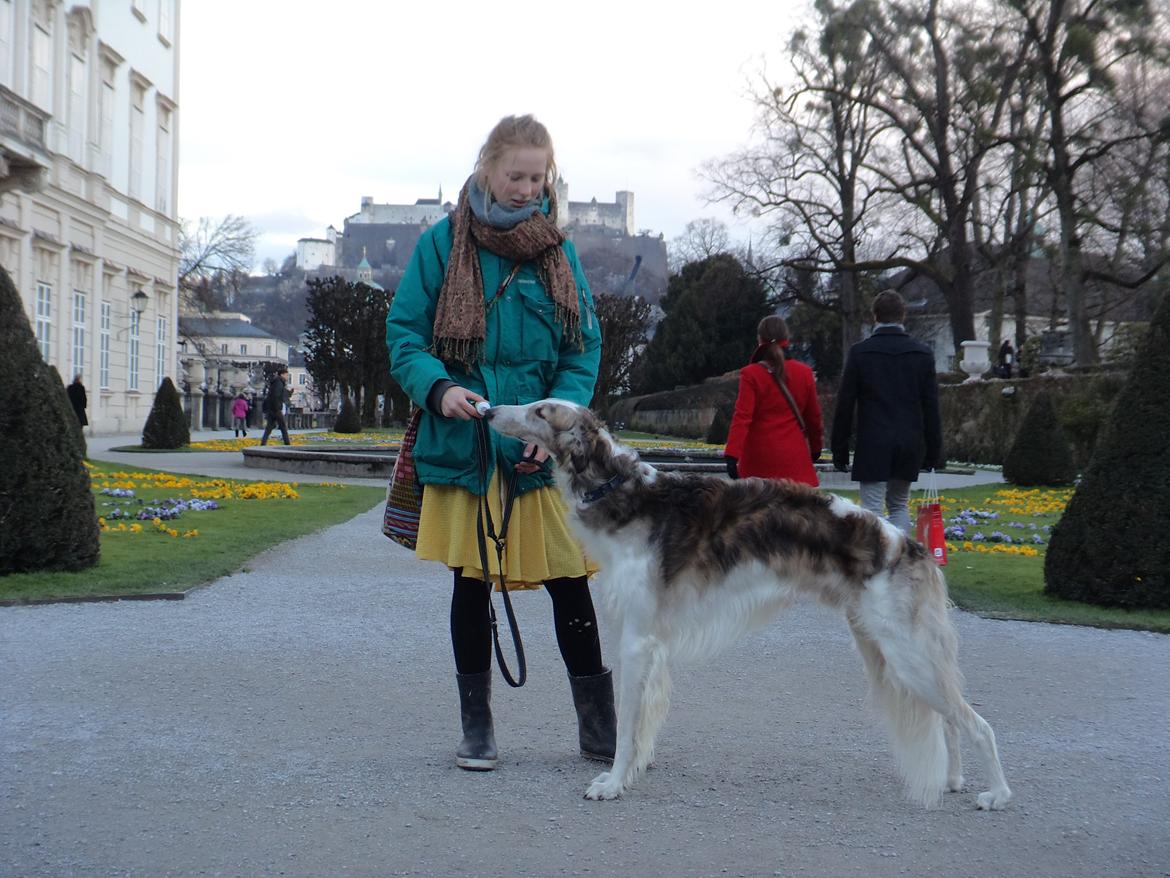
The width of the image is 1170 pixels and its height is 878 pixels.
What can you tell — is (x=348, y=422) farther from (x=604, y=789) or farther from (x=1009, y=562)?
(x=604, y=789)

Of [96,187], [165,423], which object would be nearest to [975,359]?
[165,423]

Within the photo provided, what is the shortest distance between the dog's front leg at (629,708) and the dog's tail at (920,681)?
76 cm

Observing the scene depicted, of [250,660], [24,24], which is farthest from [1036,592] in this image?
[24,24]

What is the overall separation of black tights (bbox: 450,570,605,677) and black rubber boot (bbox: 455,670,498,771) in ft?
0.16

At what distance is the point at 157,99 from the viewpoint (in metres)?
45.0

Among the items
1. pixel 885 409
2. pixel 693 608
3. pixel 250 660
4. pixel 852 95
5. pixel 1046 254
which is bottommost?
pixel 250 660

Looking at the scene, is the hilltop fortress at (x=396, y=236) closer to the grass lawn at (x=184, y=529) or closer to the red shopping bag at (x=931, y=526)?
the grass lawn at (x=184, y=529)

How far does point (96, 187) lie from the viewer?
127 ft

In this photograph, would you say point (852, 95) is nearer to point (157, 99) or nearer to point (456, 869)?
point (157, 99)

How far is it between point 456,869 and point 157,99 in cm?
4653

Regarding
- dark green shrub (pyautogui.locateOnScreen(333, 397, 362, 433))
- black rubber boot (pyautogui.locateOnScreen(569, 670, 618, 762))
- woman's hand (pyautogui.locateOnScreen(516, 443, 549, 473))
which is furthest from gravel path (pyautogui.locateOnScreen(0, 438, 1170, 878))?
dark green shrub (pyautogui.locateOnScreen(333, 397, 362, 433))

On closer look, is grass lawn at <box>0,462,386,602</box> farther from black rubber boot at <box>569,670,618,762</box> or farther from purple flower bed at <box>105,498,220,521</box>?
black rubber boot at <box>569,670,618,762</box>

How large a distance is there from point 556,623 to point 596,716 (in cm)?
40

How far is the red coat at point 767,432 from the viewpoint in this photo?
28.9ft
